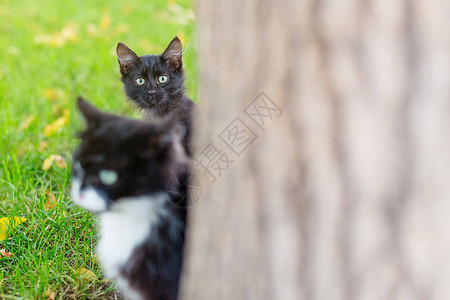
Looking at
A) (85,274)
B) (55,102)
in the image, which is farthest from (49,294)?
(55,102)

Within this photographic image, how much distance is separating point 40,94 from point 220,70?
341 cm

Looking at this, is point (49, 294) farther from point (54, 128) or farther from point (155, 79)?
point (54, 128)

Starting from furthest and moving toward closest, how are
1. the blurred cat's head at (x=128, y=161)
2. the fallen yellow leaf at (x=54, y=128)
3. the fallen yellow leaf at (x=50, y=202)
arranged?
the fallen yellow leaf at (x=54, y=128) → the fallen yellow leaf at (x=50, y=202) → the blurred cat's head at (x=128, y=161)

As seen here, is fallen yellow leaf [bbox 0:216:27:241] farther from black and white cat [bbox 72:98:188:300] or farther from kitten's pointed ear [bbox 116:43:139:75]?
kitten's pointed ear [bbox 116:43:139:75]

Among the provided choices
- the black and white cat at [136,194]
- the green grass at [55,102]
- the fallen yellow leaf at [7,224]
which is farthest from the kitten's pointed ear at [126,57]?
the black and white cat at [136,194]

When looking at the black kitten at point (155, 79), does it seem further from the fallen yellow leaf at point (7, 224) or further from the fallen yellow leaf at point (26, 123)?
the fallen yellow leaf at point (7, 224)

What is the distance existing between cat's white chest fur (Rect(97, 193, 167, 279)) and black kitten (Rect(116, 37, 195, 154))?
4.39 ft

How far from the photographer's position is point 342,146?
4.99 feet

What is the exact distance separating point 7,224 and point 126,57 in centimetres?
145

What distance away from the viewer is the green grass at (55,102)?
8.41 feet

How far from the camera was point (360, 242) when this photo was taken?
156 cm

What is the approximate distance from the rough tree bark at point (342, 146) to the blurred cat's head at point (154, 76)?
6.06ft

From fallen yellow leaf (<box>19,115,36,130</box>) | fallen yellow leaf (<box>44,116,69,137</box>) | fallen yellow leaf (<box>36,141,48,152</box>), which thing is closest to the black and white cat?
fallen yellow leaf (<box>36,141,48,152</box>)

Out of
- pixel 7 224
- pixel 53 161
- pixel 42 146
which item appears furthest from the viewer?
pixel 42 146
